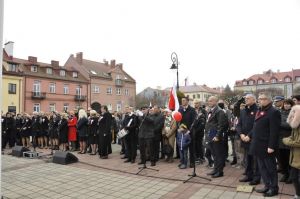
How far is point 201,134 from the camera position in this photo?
9.01 metres

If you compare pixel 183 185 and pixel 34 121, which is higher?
pixel 34 121

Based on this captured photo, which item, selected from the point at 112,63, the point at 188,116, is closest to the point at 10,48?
the point at 112,63

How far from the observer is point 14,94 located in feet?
122

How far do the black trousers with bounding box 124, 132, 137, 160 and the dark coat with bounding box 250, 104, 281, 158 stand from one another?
478cm

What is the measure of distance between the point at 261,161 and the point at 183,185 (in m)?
1.84

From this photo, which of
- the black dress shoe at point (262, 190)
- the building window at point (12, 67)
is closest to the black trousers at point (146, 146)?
the black dress shoe at point (262, 190)

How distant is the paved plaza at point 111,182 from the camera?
6027mm

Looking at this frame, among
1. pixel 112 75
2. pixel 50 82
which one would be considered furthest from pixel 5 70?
pixel 112 75

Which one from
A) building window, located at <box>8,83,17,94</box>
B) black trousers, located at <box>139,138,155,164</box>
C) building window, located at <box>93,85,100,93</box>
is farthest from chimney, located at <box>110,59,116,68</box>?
black trousers, located at <box>139,138,155,164</box>

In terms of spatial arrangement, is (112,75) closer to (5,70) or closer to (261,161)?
(5,70)

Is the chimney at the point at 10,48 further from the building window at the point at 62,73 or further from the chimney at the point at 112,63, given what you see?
the chimney at the point at 112,63

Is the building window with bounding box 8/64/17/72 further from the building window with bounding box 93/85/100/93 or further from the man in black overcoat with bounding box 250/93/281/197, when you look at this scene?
the man in black overcoat with bounding box 250/93/281/197

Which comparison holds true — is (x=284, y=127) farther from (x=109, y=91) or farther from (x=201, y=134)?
(x=109, y=91)

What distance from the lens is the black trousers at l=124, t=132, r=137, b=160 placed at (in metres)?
9.77
